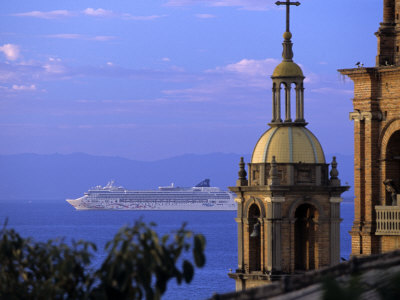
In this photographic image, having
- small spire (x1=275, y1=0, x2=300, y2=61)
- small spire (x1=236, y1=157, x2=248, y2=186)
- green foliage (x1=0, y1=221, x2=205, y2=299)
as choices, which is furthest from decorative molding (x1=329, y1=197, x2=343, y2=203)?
green foliage (x1=0, y1=221, x2=205, y2=299)

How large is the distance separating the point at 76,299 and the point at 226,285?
69.6 metres

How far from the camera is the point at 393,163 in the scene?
1247 inches

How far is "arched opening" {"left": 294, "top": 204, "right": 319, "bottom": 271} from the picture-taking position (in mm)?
29891

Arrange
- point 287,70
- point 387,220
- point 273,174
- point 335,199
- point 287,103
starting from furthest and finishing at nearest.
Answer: point 387,220, point 287,70, point 287,103, point 335,199, point 273,174

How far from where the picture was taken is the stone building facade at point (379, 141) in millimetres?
31172

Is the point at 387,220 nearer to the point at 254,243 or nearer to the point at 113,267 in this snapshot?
the point at 254,243

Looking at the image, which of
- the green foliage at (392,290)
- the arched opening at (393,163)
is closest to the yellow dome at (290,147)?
the arched opening at (393,163)

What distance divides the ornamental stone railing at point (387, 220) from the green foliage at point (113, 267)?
13.5m

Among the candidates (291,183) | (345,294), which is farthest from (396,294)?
(291,183)

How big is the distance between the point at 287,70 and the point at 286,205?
3733mm

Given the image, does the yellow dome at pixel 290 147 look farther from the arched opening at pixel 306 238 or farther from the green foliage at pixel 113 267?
the green foliage at pixel 113 267

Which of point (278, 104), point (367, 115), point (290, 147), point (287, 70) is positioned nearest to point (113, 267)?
point (290, 147)

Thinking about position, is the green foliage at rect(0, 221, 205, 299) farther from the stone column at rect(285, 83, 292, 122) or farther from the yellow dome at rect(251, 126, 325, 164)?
the stone column at rect(285, 83, 292, 122)

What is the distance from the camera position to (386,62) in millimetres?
31641
